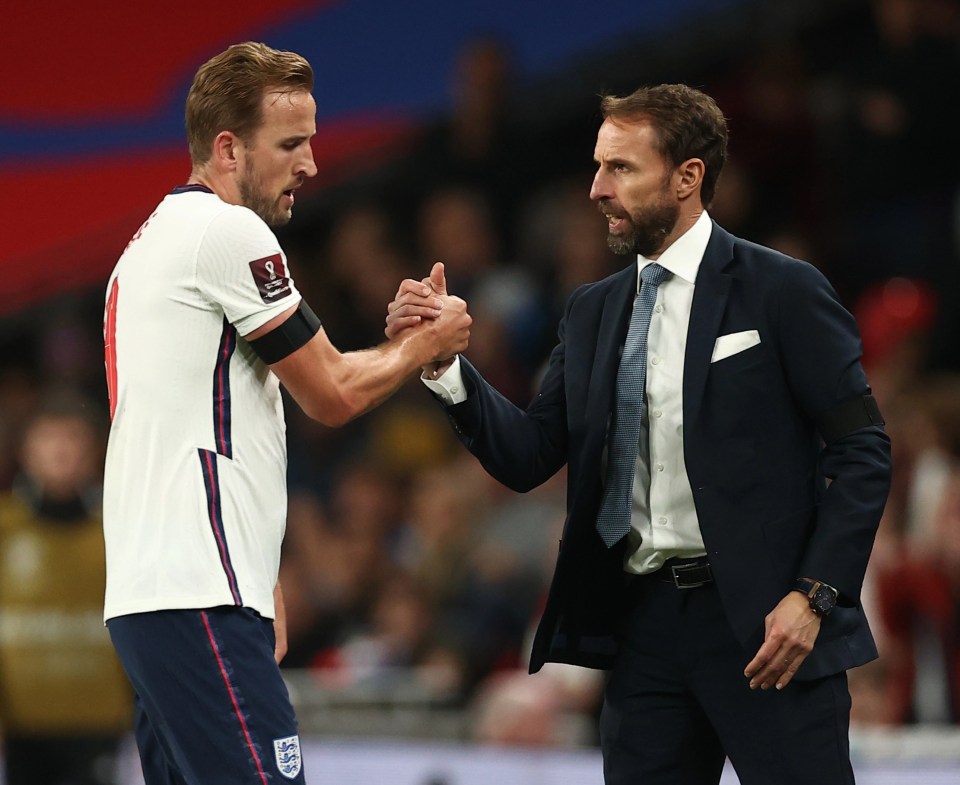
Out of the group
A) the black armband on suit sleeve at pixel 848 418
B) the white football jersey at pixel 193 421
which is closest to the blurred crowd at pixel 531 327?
the black armband on suit sleeve at pixel 848 418

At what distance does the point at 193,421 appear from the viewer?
3.32 m

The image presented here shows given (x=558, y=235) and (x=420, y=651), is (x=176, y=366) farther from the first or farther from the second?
(x=558, y=235)

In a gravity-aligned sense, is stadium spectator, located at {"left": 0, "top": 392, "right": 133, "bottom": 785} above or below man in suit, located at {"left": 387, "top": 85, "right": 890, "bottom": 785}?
below

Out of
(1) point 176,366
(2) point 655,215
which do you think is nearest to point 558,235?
(2) point 655,215

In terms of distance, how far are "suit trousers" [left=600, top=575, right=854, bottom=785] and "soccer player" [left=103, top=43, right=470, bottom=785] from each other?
0.89 meters

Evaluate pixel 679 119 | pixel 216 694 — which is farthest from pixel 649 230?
pixel 216 694

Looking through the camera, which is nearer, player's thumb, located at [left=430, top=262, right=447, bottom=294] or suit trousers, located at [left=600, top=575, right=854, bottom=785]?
suit trousers, located at [left=600, top=575, right=854, bottom=785]

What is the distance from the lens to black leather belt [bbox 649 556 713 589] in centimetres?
369

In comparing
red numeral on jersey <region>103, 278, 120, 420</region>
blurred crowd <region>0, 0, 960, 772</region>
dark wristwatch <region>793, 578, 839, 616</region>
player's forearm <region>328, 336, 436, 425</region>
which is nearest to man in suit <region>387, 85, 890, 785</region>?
dark wristwatch <region>793, 578, 839, 616</region>

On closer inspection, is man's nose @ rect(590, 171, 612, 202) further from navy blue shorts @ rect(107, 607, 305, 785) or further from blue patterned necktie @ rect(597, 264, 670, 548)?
navy blue shorts @ rect(107, 607, 305, 785)

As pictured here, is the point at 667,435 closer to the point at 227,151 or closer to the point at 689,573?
the point at 689,573

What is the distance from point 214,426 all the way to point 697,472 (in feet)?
3.75

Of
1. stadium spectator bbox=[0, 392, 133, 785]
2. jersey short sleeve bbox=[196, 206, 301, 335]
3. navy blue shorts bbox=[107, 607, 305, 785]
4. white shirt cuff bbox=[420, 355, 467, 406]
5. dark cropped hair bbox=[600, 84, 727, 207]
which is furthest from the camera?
stadium spectator bbox=[0, 392, 133, 785]

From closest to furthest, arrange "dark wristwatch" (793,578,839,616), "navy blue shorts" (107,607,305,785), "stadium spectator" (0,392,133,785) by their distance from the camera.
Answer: "navy blue shorts" (107,607,305,785)
"dark wristwatch" (793,578,839,616)
"stadium spectator" (0,392,133,785)
